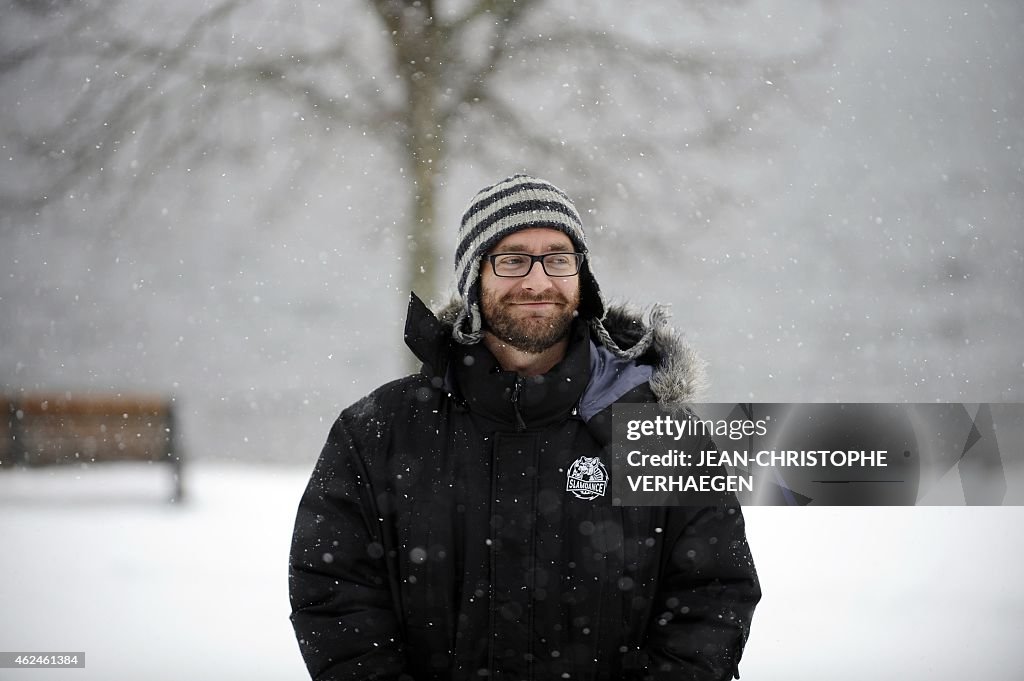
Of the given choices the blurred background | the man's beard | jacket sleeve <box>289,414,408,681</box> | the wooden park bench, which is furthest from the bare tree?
jacket sleeve <box>289,414,408,681</box>

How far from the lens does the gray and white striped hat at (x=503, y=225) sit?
193 centimetres

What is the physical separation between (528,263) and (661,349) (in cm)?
43

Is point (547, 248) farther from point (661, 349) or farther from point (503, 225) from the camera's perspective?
point (661, 349)

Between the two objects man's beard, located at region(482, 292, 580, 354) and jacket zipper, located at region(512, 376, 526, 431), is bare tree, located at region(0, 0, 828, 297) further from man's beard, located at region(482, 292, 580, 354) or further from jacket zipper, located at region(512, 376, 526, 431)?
jacket zipper, located at region(512, 376, 526, 431)

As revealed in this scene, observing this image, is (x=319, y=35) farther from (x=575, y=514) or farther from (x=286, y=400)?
(x=575, y=514)

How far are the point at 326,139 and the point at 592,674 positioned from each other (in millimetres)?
3537

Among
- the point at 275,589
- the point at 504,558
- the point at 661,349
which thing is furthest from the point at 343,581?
the point at 275,589

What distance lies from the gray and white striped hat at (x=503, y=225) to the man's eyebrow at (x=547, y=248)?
1.3 inches

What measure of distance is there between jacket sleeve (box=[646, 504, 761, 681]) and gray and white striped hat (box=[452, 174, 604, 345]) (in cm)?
66

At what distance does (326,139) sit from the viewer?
4.39 meters

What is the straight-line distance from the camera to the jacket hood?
1862 millimetres

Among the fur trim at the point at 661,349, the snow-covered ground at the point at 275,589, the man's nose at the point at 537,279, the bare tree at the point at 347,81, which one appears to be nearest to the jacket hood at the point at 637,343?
the fur trim at the point at 661,349

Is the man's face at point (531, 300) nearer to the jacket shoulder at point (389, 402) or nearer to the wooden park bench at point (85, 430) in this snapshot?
the jacket shoulder at point (389, 402)

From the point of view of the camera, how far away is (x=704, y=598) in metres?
1.77
